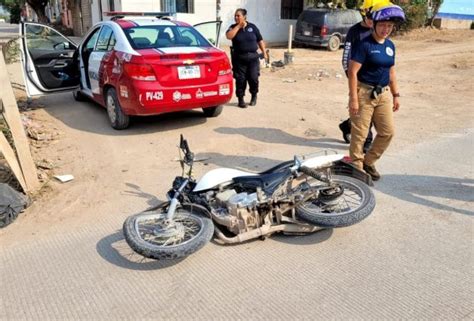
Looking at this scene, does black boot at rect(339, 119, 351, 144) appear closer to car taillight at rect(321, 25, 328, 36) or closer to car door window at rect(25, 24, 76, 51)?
car door window at rect(25, 24, 76, 51)

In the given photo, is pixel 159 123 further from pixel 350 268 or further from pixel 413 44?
pixel 413 44

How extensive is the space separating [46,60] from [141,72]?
284 centimetres

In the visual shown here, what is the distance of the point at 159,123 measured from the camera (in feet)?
23.5

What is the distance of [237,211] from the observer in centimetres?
339

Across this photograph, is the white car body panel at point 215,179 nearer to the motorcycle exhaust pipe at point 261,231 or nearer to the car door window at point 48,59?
the motorcycle exhaust pipe at point 261,231

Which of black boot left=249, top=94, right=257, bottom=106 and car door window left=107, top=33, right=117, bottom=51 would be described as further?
black boot left=249, top=94, right=257, bottom=106

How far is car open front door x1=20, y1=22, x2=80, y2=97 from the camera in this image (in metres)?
7.41

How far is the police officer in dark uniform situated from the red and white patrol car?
37cm

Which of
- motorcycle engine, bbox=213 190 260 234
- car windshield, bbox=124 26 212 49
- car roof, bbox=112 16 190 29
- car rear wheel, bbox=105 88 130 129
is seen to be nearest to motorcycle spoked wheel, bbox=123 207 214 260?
motorcycle engine, bbox=213 190 260 234

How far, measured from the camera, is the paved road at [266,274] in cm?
282

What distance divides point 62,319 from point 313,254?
1790 mm

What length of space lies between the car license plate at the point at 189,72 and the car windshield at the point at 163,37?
0.53 metres

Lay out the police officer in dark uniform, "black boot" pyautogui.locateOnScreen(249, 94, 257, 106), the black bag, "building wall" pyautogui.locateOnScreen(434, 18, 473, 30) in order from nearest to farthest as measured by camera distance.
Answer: the black bag → the police officer in dark uniform → "black boot" pyautogui.locateOnScreen(249, 94, 257, 106) → "building wall" pyautogui.locateOnScreen(434, 18, 473, 30)

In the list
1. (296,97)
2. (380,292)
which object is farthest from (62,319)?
(296,97)
